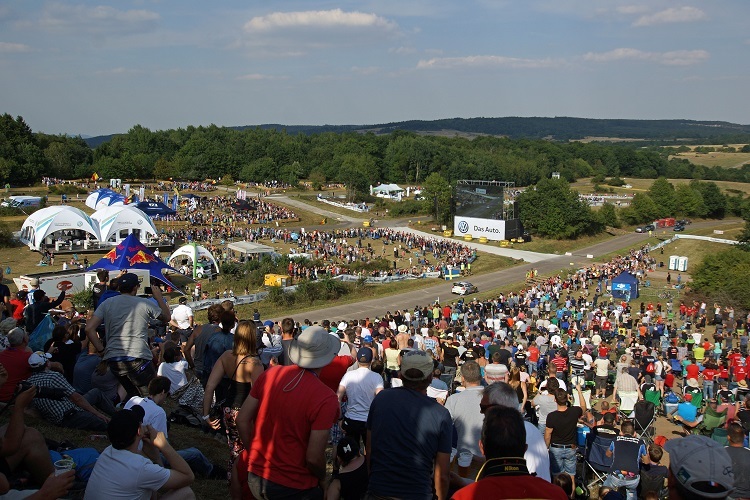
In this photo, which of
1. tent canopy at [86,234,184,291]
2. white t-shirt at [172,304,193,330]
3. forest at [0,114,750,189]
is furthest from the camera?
forest at [0,114,750,189]

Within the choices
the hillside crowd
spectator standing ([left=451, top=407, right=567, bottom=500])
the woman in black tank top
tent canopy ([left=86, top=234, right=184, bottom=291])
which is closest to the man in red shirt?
the hillside crowd

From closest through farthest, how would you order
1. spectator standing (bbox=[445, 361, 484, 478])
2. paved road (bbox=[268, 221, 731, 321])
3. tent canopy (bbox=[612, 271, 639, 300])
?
spectator standing (bbox=[445, 361, 484, 478]), paved road (bbox=[268, 221, 731, 321]), tent canopy (bbox=[612, 271, 639, 300])

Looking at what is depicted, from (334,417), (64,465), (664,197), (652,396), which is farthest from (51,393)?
(664,197)

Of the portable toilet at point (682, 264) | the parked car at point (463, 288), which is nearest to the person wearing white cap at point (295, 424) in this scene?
the parked car at point (463, 288)

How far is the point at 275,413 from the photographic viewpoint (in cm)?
411

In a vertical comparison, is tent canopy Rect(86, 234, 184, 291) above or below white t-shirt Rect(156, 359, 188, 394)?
below

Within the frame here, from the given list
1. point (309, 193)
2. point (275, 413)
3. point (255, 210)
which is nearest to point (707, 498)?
point (275, 413)

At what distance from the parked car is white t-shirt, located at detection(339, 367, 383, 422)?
3008 centimetres

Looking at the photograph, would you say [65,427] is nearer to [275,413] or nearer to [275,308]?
[275,413]

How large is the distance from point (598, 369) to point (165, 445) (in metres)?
11.0

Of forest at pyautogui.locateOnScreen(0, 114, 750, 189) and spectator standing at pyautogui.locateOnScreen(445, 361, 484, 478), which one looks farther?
forest at pyautogui.locateOnScreen(0, 114, 750, 189)

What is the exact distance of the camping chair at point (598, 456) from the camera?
24.9 feet

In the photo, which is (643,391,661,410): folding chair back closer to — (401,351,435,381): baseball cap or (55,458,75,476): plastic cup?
(401,351,435,381): baseball cap

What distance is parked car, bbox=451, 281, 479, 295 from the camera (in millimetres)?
36094
